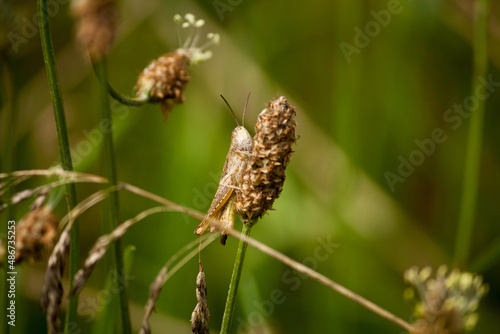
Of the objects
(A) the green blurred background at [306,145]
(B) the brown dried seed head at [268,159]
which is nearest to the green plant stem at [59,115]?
(B) the brown dried seed head at [268,159]

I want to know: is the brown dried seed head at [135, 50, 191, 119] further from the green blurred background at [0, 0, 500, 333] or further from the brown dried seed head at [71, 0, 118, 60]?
the green blurred background at [0, 0, 500, 333]

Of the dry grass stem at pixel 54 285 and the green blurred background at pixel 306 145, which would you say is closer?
the dry grass stem at pixel 54 285

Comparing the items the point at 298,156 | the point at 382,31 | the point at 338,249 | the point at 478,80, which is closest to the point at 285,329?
the point at 338,249

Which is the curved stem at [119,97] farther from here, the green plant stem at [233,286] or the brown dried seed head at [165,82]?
the green plant stem at [233,286]

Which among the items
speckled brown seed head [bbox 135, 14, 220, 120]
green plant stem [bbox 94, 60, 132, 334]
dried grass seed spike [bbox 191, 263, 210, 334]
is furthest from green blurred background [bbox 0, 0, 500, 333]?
dried grass seed spike [bbox 191, 263, 210, 334]

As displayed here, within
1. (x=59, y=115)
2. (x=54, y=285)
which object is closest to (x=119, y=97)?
(x=59, y=115)
